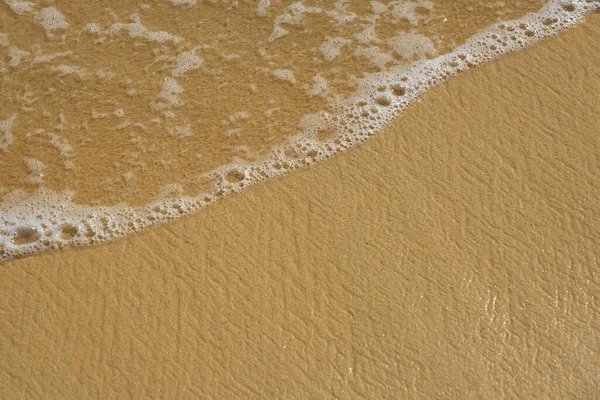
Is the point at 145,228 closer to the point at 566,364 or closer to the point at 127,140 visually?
the point at 127,140

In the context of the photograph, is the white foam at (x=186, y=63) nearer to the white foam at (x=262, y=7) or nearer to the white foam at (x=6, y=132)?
the white foam at (x=262, y=7)

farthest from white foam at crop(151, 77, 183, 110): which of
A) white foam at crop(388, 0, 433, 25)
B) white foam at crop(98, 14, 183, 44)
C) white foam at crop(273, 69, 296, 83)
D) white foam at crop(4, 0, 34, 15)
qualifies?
white foam at crop(388, 0, 433, 25)

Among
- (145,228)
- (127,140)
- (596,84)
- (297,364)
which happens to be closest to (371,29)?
(596,84)

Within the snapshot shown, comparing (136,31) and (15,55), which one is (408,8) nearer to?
(136,31)

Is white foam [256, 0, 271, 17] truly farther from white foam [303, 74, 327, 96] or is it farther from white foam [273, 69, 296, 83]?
white foam [303, 74, 327, 96]

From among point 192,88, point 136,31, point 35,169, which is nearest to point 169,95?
point 192,88

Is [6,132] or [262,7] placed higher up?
[262,7]

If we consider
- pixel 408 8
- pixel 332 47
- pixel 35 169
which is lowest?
pixel 35 169

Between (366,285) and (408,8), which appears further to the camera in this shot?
(408,8)
